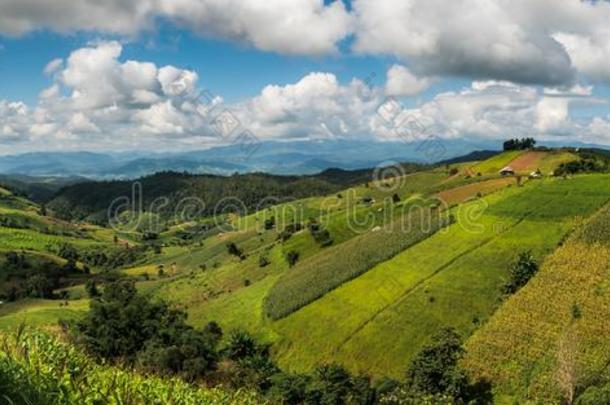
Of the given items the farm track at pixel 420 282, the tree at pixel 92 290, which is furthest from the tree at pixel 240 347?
the tree at pixel 92 290

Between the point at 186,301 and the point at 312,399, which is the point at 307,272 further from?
the point at 312,399

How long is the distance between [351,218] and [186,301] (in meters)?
55.5

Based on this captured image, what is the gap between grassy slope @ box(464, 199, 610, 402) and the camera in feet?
236

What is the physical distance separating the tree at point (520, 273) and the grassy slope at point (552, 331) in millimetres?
1462

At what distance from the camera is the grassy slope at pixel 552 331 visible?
72.0 metres

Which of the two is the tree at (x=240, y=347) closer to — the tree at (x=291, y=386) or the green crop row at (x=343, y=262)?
the green crop row at (x=343, y=262)

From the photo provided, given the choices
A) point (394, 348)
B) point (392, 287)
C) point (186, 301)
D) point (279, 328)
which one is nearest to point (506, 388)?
point (394, 348)

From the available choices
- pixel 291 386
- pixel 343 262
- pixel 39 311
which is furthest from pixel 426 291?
pixel 39 311

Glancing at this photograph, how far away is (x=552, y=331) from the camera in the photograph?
8094 cm

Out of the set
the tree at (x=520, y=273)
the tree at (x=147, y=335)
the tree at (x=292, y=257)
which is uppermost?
the tree at (x=520, y=273)

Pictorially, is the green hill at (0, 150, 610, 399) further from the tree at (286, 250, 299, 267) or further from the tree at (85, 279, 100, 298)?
the tree at (85, 279, 100, 298)

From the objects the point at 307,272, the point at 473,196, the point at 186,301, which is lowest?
the point at 186,301

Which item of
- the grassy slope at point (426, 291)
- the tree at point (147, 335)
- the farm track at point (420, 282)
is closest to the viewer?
the tree at point (147, 335)

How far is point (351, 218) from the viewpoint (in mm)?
177125
